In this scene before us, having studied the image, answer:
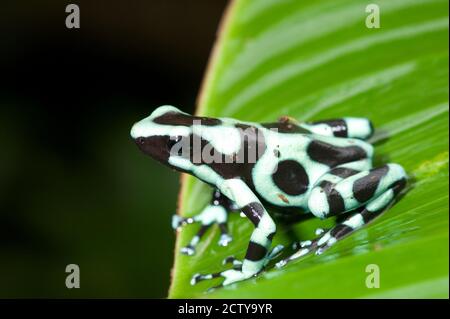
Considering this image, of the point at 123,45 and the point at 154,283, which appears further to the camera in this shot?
the point at 123,45

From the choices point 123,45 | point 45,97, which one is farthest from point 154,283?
→ point 123,45

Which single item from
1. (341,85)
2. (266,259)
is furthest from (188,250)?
(341,85)

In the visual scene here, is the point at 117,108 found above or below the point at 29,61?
below

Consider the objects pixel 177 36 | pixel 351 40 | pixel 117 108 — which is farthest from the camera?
pixel 177 36

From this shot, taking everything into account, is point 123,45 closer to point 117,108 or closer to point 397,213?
point 117,108

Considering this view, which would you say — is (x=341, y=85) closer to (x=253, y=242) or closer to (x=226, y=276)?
(x=253, y=242)

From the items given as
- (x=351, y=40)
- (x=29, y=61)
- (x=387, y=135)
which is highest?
(x=29, y=61)

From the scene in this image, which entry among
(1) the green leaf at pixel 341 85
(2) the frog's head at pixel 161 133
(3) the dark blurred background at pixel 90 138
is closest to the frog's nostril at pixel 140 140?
(2) the frog's head at pixel 161 133
